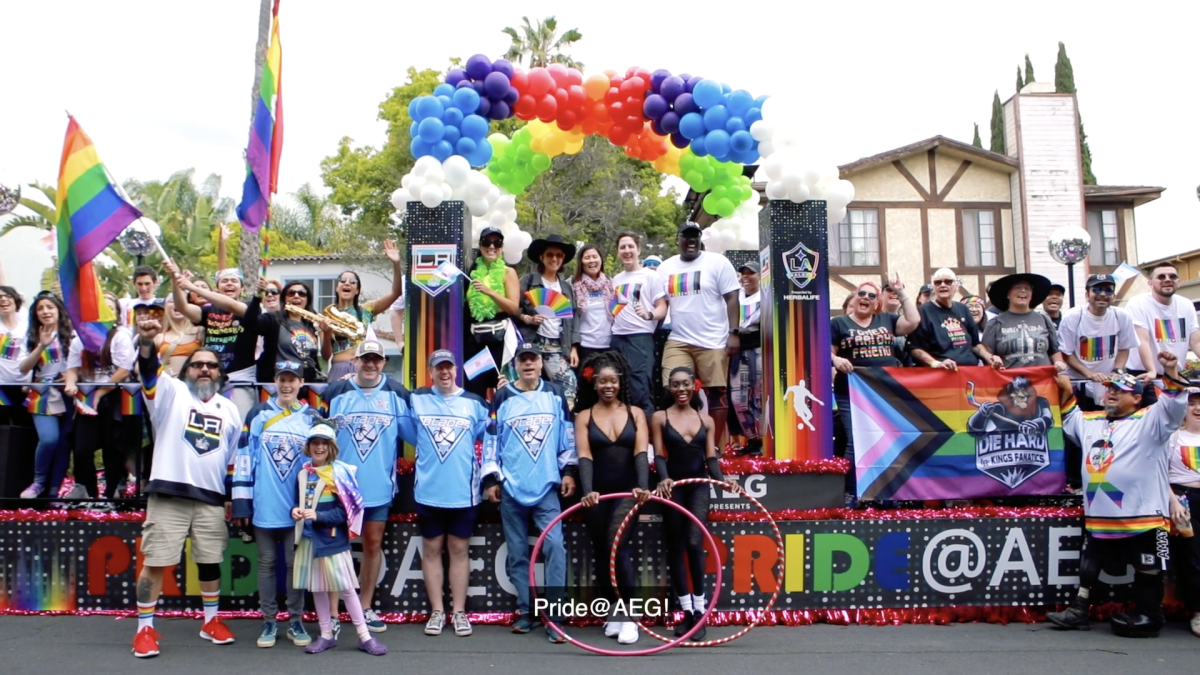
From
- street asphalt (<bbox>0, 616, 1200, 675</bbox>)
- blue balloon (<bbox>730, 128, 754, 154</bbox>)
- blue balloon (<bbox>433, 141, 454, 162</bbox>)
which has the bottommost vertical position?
street asphalt (<bbox>0, 616, 1200, 675</bbox>)

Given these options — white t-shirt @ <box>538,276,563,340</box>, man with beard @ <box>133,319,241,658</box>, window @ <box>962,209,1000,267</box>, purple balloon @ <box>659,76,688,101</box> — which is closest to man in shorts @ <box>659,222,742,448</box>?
white t-shirt @ <box>538,276,563,340</box>

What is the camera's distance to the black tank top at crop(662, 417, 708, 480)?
648 cm

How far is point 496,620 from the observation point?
6.82 metres

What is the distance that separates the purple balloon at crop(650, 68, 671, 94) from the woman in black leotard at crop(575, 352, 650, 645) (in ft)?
11.1

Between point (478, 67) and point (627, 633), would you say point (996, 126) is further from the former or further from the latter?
point (627, 633)

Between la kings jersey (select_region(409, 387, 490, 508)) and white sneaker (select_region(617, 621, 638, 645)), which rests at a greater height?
la kings jersey (select_region(409, 387, 490, 508))

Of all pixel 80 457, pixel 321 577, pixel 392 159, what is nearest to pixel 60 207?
pixel 80 457

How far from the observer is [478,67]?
8.55 m

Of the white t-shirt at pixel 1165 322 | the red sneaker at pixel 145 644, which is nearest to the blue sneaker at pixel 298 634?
the red sneaker at pixel 145 644

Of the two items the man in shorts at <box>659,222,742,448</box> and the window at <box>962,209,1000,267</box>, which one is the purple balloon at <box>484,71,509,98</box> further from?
the window at <box>962,209,1000,267</box>

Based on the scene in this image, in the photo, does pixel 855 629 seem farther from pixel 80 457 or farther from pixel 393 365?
pixel 393 365

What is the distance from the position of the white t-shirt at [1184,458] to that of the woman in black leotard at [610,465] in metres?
3.83

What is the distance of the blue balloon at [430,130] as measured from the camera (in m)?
8.23

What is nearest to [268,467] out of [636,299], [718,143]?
[636,299]
